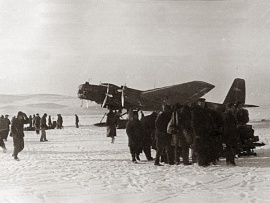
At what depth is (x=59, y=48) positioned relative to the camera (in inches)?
400

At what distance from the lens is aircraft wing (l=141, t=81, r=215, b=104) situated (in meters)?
19.6

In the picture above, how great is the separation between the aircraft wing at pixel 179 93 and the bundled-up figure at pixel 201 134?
1062 cm

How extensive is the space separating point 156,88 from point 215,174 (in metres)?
15.6

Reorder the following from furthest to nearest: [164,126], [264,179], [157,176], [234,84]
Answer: [234,84] < [164,126] < [157,176] < [264,179]

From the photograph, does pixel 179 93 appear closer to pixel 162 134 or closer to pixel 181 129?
pixel 162 134

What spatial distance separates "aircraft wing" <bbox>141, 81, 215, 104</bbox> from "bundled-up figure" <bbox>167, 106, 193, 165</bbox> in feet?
34.6

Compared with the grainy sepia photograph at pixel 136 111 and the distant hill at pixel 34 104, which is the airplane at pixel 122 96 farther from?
the grainy sepia photograph at pixel 136 111

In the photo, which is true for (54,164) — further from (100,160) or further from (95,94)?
(95,94)

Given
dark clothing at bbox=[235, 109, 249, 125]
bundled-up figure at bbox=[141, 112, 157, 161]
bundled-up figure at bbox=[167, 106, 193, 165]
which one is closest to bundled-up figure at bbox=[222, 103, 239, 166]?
bundled-up figure at bbox=[167, 106, 193, 165]

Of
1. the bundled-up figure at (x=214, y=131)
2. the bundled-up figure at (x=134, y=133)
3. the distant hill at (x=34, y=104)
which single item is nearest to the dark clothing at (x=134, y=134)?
the bundled-up figure at (x=134, y=133)

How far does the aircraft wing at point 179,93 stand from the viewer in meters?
19.6

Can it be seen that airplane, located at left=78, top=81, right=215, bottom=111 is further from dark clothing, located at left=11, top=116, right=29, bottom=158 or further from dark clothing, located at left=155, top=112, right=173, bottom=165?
dark clothing, located at left=155, top=112, right=173, bottom=165

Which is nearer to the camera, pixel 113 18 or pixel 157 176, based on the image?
pixel 157 176

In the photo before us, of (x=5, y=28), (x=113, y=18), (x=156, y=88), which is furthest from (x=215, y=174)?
(x=156, y=88)
